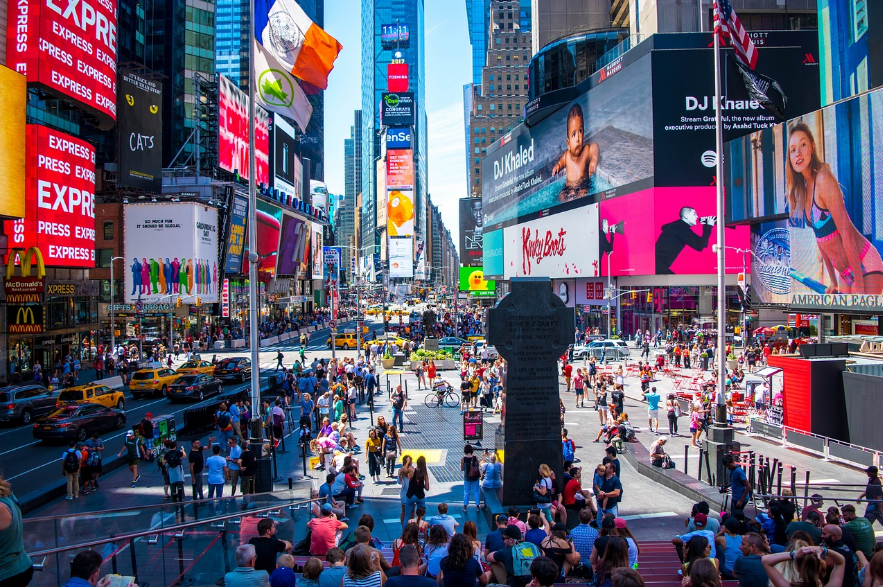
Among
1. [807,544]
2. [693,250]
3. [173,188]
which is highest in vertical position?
[173,188]

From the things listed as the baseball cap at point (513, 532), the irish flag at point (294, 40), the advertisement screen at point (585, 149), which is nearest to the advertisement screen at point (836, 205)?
the advertisement screen at point (585, 149)

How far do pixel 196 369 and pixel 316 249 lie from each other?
63.9 m

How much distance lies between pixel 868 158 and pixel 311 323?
66.5 meters

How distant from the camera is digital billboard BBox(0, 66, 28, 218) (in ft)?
97.4

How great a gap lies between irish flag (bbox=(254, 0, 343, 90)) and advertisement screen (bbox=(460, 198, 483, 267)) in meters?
105

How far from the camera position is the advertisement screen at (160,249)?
56000 mm

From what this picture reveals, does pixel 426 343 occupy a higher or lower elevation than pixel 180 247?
lower

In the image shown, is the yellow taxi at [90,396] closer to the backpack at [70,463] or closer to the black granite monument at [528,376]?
the backpack at [70,463]

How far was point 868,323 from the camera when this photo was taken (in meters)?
38.2

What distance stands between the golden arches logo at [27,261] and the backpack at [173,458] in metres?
26.2

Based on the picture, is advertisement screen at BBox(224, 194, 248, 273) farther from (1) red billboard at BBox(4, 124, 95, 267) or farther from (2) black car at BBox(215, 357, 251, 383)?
(2) black car at BBox(215, 357, 251, 383)

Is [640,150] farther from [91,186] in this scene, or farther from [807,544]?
[807,544]

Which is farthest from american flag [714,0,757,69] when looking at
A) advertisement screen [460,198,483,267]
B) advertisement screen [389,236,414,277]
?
advertisement screen [389,236,414,277]

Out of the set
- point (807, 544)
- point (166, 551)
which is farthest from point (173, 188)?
point (807, 544)
